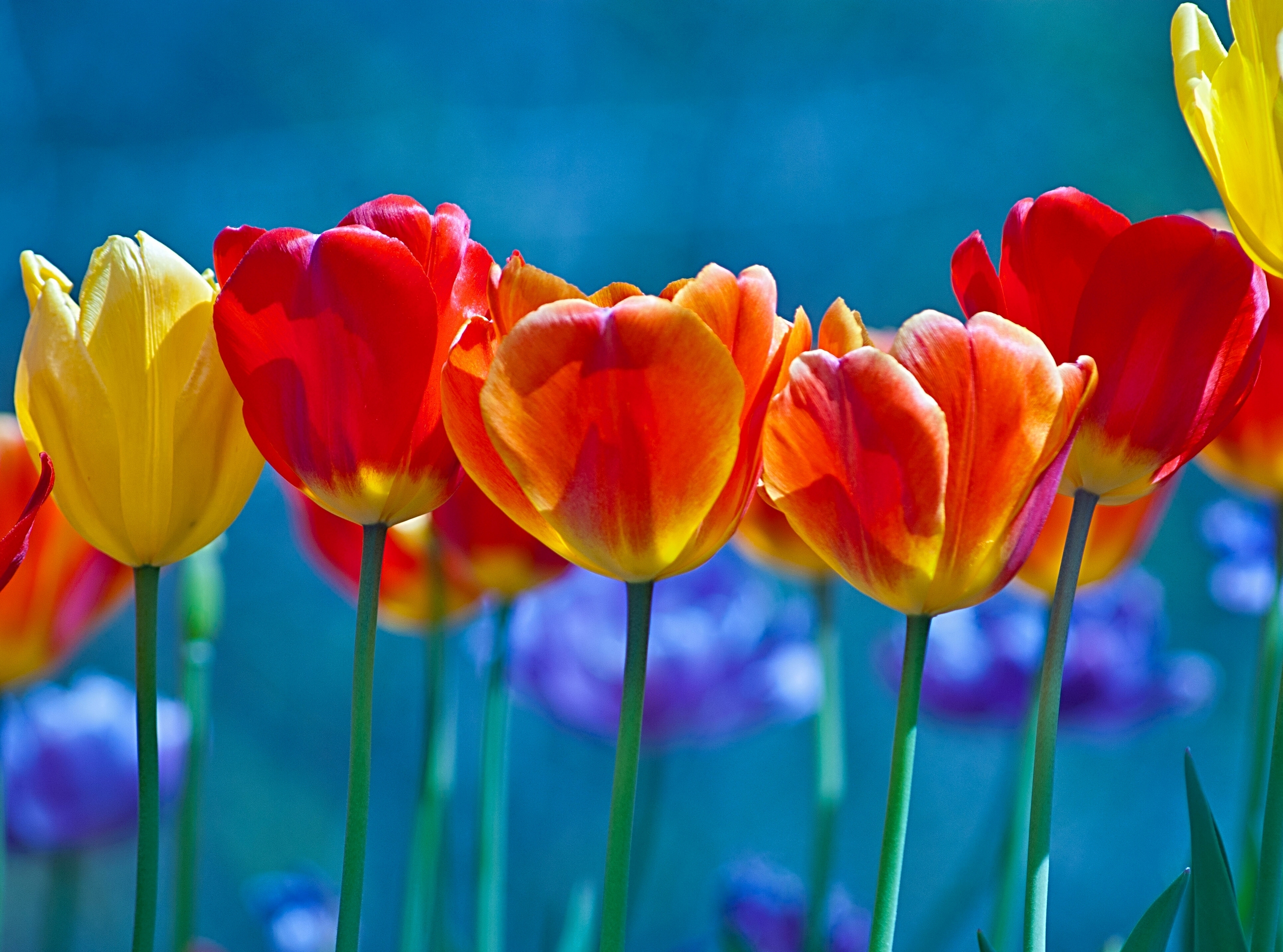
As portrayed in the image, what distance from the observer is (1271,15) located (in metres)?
0.18

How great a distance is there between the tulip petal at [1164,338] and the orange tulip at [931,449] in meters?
0.02

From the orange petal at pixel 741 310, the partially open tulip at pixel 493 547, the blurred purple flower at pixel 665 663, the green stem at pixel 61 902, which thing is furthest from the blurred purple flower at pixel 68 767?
the orange petal at pixel 741 310

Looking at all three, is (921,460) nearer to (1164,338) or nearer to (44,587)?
(1164,338)

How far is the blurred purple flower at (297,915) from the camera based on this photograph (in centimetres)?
48

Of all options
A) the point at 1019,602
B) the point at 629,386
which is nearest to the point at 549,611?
the point at 1019,602

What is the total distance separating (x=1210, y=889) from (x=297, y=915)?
1.34ft

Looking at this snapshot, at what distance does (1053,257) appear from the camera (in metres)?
0.19

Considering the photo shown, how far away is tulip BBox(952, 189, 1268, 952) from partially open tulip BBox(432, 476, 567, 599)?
4.6 inches

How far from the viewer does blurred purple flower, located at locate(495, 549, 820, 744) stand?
0.49 m

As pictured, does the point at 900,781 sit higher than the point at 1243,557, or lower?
lower

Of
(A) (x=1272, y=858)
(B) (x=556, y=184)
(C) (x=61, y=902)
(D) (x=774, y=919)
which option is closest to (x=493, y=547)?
(A) (x=1272, y=858)

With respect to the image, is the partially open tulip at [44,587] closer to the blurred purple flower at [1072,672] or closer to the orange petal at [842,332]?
the orange petal at [842,332]

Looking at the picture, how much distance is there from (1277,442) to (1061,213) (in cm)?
10

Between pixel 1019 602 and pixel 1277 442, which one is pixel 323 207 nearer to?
pixel 1019 602
